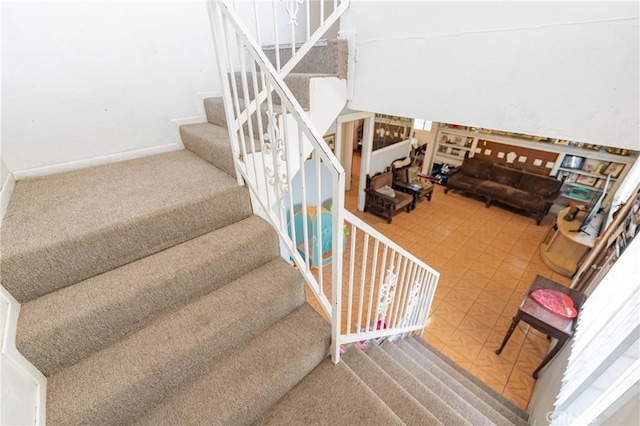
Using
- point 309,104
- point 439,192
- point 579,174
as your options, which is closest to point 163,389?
point 309,104

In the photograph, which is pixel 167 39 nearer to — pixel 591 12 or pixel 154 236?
pixel 154 236

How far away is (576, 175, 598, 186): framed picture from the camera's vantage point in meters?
4.71

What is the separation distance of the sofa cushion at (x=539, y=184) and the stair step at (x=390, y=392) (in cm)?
540

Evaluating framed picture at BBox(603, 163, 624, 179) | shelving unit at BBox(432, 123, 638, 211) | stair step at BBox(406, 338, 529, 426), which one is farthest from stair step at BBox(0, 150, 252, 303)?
framed picture at BBox(603, 163, 624, 179)

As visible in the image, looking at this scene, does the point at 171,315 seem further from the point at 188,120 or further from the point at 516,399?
the point at 516,399

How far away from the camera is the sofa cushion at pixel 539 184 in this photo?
4770 mm

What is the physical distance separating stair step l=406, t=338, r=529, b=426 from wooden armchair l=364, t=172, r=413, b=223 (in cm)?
255

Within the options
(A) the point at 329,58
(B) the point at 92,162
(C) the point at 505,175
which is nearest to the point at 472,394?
(A) the point at 329,58

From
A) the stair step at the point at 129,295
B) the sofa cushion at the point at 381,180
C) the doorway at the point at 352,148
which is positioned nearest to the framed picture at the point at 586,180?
the sofa cushion at the point at 381,180

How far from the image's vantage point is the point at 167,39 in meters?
1.80

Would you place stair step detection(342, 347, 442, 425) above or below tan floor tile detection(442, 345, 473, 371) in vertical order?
above

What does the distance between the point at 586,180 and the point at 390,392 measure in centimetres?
607

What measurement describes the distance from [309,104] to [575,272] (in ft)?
14.2

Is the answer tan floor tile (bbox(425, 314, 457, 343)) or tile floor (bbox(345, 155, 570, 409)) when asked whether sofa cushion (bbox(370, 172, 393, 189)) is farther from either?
tan floor tile (bbox(425, 314, 457, 343))
